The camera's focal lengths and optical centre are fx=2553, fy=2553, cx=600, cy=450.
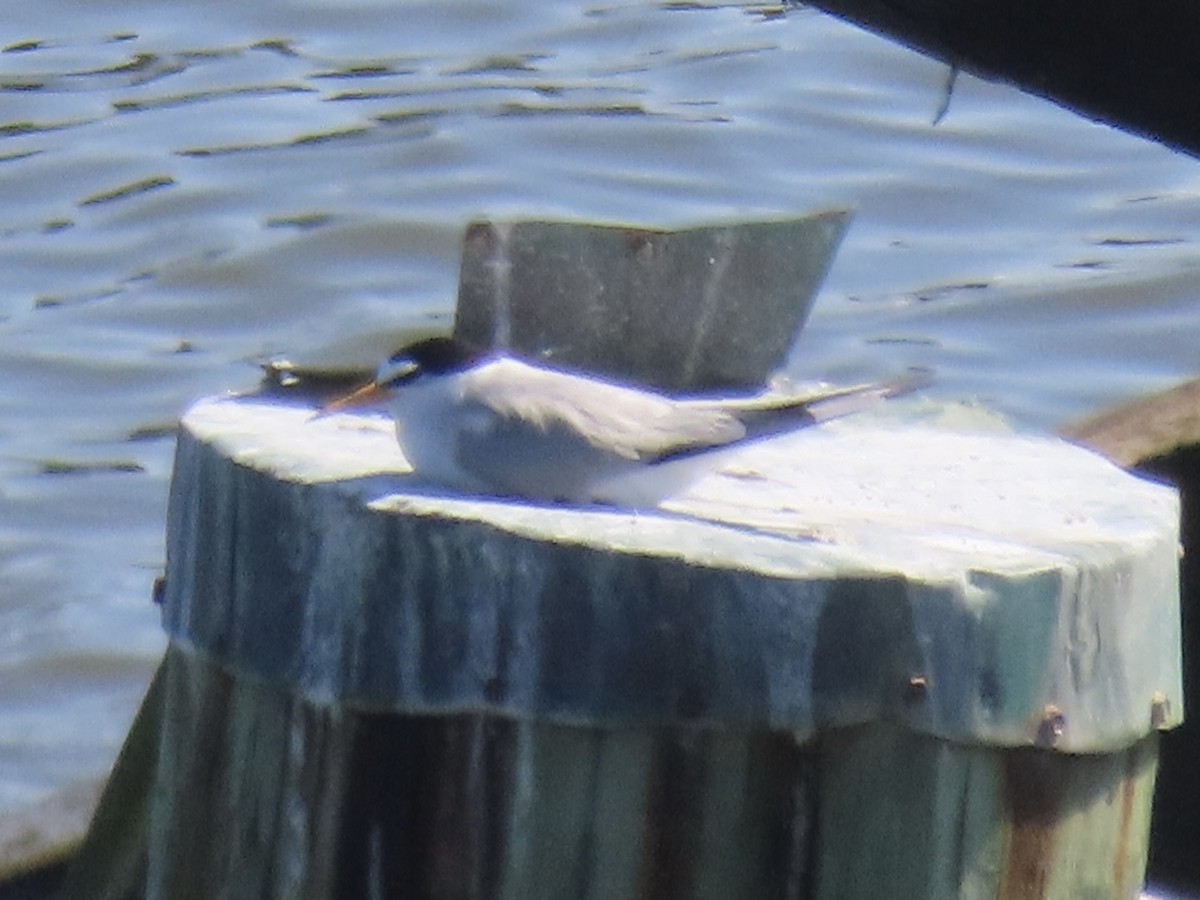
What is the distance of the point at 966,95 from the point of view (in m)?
12.8

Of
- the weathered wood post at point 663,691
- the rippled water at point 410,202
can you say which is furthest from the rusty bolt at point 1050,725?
the rippled water at point 410,202

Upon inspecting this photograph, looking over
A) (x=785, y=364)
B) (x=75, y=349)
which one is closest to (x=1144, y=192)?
(x=75, y=349)

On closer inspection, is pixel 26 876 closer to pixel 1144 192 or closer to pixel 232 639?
pixel 232 639

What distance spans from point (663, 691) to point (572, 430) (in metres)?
0.69

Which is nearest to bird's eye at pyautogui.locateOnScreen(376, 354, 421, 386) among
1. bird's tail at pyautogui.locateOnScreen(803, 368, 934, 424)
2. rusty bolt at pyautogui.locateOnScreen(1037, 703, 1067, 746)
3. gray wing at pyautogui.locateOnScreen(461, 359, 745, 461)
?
gray wing at pyautogui.locateOnScreen(461, 359, 745, 461)

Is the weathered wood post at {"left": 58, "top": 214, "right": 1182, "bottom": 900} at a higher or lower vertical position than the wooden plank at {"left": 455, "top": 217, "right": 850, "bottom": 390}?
lower

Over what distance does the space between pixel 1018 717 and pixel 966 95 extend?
30.7ft

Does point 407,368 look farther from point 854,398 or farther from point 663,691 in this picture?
point 663,691

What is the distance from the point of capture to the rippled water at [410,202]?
9570mm

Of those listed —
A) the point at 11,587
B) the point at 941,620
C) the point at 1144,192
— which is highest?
the point at 941,620

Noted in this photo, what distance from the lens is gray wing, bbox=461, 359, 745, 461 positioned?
419 centimetres

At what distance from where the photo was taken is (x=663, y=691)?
3648mm

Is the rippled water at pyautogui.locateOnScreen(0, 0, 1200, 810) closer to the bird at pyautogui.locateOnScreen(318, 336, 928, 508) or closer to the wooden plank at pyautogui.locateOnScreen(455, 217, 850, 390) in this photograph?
the wooden plank at pyautogui.locateOnScreen(455, 217, 850, 390)

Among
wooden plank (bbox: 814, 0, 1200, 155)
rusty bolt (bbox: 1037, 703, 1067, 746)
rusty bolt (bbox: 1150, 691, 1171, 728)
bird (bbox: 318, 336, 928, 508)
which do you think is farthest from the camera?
bird (bbox: 318, 336, 928, 508)
